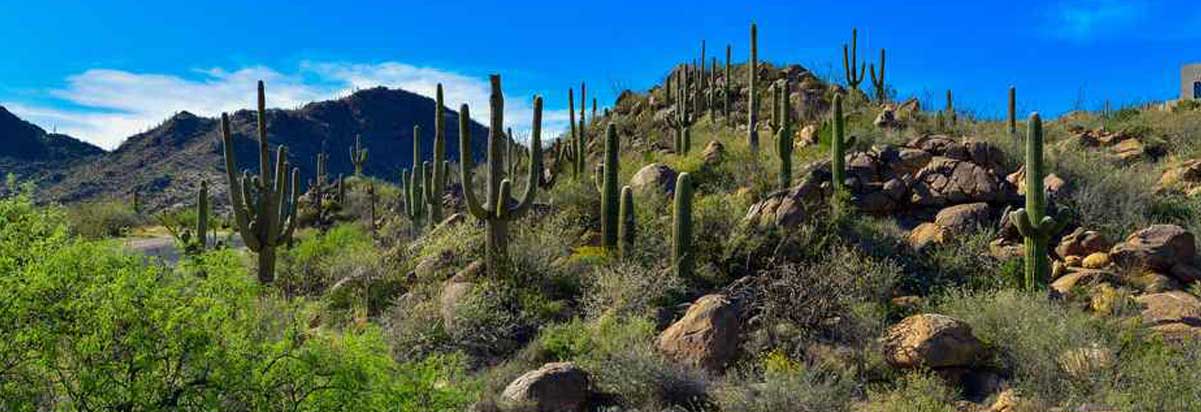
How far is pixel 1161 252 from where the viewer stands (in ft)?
36.2

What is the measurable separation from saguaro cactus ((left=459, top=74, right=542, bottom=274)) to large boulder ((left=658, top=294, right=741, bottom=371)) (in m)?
3.31

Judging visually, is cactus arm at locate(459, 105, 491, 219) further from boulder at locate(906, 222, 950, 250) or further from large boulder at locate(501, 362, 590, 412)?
boulder at locate(906, 222, 950, 250)

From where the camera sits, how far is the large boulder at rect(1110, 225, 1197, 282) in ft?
36.0

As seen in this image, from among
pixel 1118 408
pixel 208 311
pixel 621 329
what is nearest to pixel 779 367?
pixel 621 329

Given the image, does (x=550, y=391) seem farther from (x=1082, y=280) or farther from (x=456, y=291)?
(x=1082, y=280)

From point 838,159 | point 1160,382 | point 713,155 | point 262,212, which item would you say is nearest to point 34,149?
point 262,212

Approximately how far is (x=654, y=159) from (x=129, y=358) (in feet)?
55.6

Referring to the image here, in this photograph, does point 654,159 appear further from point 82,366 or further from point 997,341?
point 82,366

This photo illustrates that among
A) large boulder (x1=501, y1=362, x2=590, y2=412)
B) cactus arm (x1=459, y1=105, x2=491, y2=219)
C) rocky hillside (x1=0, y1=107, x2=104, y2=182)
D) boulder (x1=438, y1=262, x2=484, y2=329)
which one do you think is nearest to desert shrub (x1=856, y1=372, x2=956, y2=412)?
large boulder (x1=501, y1=362, x2=590, y2=412)

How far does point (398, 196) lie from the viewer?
35.0 m

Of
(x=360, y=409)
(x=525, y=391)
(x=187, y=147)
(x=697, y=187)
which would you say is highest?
(x=187, y=147)

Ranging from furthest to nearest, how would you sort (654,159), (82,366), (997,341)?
(654,159) → (997,341) → (82,366)

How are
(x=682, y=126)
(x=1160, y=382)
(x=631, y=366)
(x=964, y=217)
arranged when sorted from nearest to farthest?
(x=1160, y=382)
(x=631, y=366)
(x=964, y=217)
(x=682, y=126)

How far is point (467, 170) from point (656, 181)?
163 inches
